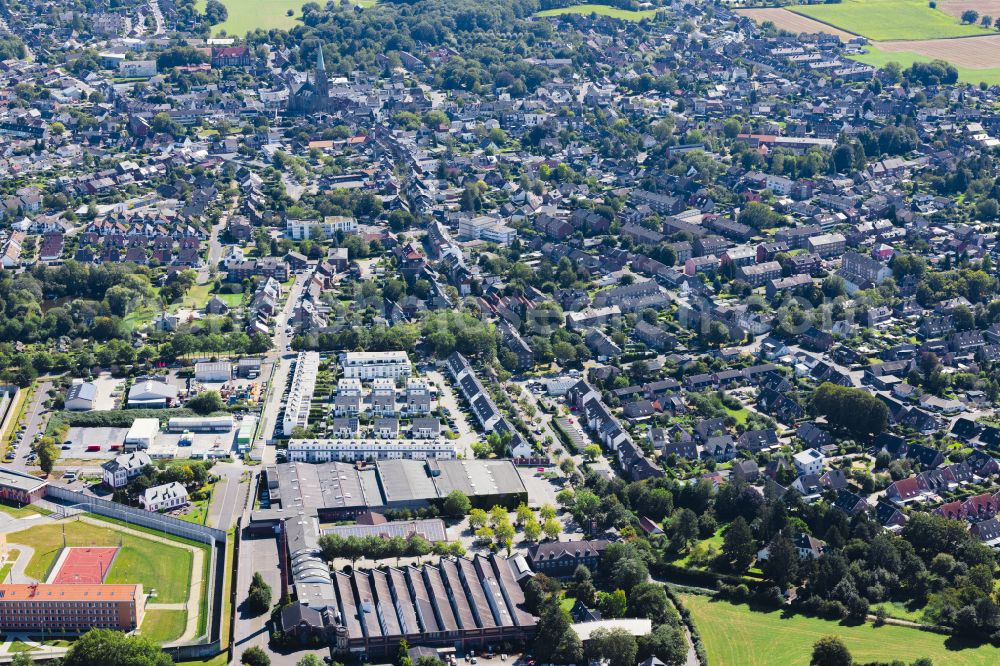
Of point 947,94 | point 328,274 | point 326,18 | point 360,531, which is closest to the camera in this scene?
point 360,531

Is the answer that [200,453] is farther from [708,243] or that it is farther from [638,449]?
[708,243]

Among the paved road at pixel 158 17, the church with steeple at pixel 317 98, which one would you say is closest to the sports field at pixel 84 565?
the church with steeple at pixel 317 98

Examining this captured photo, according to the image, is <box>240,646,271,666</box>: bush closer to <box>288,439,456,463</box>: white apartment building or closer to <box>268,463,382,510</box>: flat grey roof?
<box>268,463,382,510</box>: flat grey roof

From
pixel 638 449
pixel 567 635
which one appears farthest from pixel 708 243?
pixel 567 635

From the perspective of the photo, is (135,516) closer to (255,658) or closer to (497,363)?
(255,658)

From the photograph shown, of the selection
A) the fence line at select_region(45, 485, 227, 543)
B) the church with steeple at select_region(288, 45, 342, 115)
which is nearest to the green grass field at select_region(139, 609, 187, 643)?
the fence line at select_region(45, 485, 227, 543)

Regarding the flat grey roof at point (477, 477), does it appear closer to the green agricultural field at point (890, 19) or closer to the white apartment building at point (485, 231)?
the white apartment building at point (485, 231)
